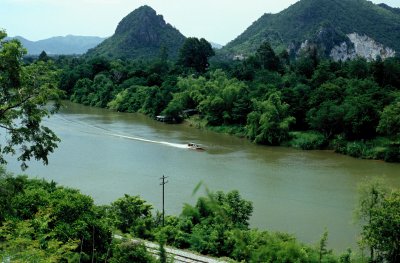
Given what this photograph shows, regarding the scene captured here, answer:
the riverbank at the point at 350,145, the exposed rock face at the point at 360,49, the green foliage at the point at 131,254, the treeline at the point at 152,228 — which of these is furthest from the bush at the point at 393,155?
the exposed rock face at the point at 360,49

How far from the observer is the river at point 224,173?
18.5m

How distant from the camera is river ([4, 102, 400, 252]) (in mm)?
18453

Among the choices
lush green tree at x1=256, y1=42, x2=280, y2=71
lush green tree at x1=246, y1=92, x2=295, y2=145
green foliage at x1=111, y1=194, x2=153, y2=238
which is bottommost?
green foliage at x1=111, y1=194, x2=153, y2=238

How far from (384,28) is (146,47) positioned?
44.1m

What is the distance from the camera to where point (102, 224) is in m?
12.6

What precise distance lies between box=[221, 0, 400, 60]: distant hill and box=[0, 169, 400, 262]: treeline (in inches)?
2486

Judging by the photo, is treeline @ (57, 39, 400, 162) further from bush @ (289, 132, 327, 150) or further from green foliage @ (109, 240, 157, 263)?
green foliage @ (109, 240, 157, 263)

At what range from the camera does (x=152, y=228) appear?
15672 mm

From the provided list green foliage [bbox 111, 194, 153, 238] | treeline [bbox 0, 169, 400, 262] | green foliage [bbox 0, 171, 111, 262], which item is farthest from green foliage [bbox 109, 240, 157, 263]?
green foliage [bbox 111, 194, 153, 238]

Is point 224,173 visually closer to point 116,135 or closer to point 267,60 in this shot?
point 116,135

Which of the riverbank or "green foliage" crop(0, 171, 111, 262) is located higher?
the riverbank

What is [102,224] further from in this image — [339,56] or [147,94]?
[339,56]

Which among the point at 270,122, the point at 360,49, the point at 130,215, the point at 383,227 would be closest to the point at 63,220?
the point at 130,215

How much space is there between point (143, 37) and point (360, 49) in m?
42.1
